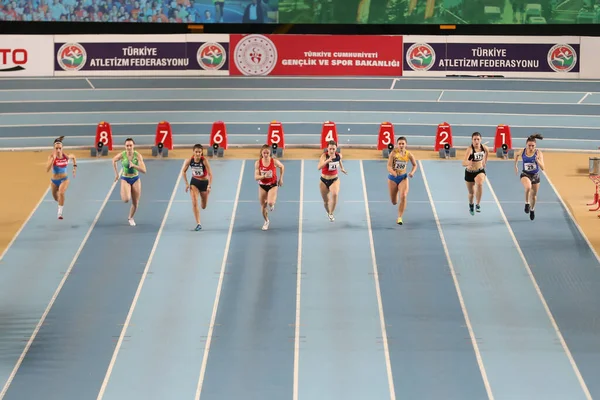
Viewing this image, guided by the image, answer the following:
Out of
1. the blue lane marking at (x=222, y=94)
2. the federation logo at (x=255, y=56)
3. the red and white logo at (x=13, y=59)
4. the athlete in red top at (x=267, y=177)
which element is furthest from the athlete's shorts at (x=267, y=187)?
the red and white logo at (x=13, y=59)

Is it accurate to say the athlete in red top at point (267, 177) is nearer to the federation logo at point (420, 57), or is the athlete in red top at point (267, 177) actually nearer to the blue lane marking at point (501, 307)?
the blue lane marking at point (501, 307)

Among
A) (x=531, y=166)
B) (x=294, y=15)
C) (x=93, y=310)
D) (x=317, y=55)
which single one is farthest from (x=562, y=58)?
(x=93, y=310)

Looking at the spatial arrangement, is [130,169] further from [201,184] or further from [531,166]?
[531,166]

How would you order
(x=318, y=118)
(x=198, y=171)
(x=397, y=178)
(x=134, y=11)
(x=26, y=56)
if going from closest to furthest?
1. (x=198, y=171)
2. (x=397, y=178)
3. (x=318, y=118)
4. (x=26, y=56)
5. (x=134, y=11)

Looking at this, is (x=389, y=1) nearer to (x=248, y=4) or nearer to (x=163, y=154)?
(x=248, y=4)

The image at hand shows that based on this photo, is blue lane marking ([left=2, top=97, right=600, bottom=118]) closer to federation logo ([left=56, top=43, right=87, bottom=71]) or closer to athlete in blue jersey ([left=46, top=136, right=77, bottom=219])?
federation logo ([left=56, top=43, right=87, bottom=71])

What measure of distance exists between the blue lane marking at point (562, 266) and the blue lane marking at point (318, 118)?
5.11 meters

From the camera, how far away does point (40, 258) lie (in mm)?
21328

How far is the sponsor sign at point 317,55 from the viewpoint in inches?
1395

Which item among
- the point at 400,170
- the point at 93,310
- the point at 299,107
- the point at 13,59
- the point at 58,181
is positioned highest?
the point at 13,59

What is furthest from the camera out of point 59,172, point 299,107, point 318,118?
point 299,107

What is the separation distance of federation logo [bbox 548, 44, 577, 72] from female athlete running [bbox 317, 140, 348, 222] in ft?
47.7

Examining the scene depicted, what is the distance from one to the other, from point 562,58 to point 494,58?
1846 millimetres

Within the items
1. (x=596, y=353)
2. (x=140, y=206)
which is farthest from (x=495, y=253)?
(x=140, y=206)
